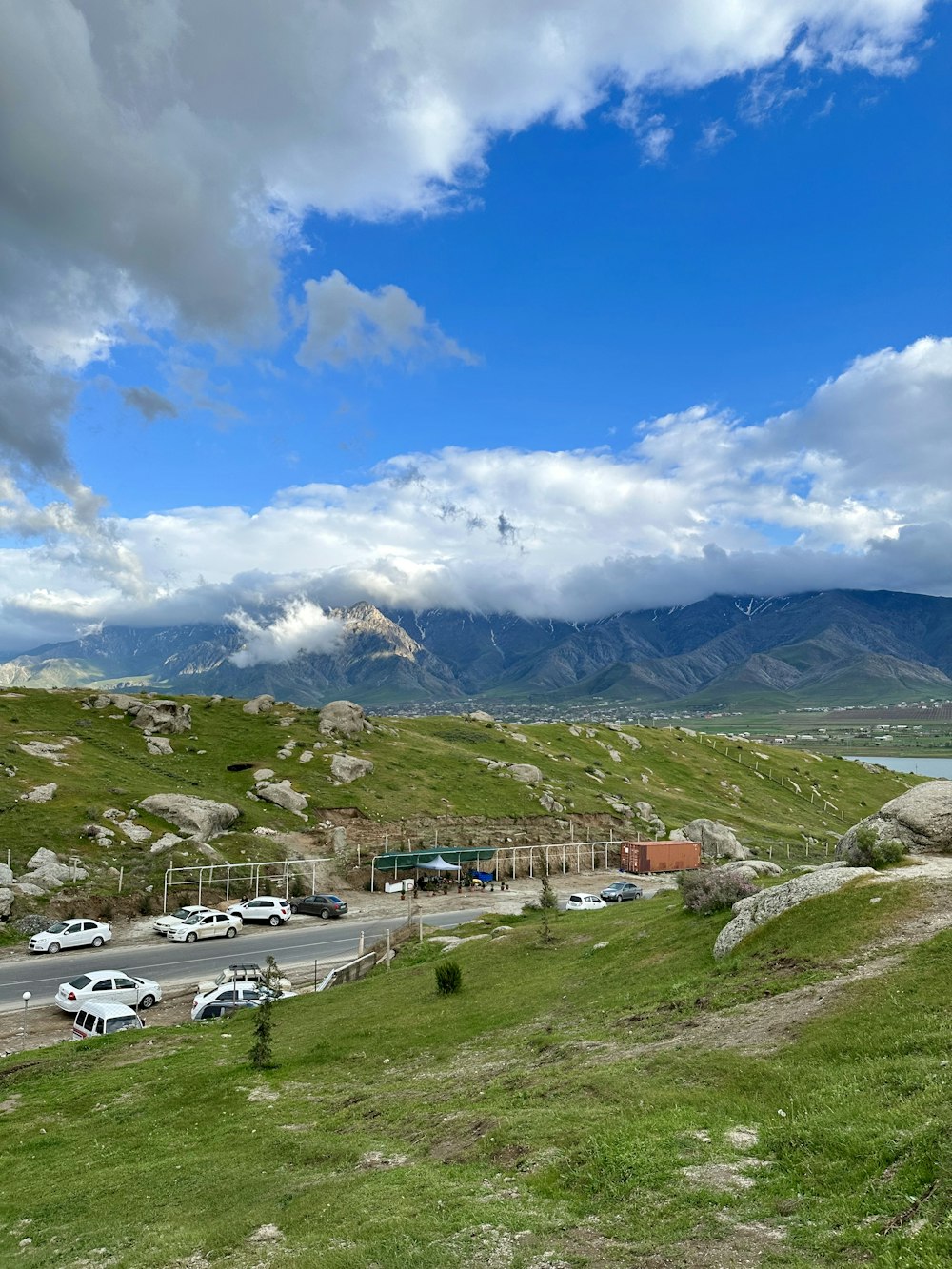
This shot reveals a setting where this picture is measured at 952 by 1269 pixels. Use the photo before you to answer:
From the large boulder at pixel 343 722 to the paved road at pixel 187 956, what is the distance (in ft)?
167

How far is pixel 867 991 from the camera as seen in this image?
16844 mm

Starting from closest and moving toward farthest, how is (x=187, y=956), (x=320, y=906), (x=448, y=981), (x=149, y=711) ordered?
(x=448, y=981) → (x=187, y=956) → (x=320, y=906) → (x=149, y=711)

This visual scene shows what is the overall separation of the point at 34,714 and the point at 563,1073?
310 feet

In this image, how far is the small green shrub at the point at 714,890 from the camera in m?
30.2

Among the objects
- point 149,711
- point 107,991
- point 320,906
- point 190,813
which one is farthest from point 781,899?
point 149,711

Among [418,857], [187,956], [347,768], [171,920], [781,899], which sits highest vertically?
[347,768]

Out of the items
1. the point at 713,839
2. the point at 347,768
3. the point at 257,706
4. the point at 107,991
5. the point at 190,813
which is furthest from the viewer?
the point at 257,706

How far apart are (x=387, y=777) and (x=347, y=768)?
7073mm

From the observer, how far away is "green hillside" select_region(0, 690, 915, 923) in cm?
6744

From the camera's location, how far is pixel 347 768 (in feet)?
315

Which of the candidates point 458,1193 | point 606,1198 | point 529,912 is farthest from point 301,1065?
point 529,912

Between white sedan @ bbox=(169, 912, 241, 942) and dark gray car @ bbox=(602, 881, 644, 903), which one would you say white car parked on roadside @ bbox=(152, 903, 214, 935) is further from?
dark gray car @ bbox=(602, 881, 644, 903)

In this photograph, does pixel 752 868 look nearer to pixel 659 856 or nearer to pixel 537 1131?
pixel 537 1131

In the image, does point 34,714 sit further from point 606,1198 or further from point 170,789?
point 606,1198
